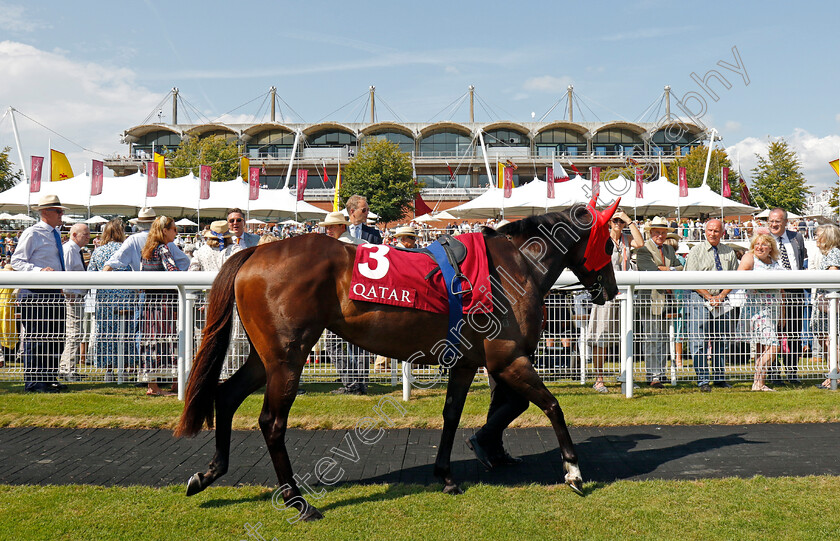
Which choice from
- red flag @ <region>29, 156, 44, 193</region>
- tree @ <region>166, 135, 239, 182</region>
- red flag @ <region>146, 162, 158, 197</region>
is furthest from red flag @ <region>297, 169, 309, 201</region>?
tree @ <region>166, 135, 239, 182</region>

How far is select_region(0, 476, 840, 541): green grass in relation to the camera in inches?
128

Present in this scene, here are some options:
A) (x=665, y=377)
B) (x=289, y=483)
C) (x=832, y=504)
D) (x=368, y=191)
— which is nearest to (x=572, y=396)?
(x=665, y=377)

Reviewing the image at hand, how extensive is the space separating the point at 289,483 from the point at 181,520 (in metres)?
0.59

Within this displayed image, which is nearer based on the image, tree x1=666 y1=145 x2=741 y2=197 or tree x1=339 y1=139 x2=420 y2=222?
tree x1=666 y1=145 x2=741 y2=197

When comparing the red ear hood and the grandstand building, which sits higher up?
the grandstand building

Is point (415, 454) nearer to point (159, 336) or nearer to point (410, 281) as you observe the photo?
point (410, 281)

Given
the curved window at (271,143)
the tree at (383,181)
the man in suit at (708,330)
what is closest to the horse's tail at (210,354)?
the man in suit at (708,330)

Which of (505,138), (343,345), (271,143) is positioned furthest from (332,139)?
(343,345)

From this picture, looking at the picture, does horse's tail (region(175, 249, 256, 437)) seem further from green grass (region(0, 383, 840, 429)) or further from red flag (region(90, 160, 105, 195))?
red flag (region(90, 160, 105, 195))

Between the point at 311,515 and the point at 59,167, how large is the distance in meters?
28.4

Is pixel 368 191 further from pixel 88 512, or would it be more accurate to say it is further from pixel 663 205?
pixel 88 512

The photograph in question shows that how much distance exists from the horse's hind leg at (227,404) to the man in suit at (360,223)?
272 centimetres

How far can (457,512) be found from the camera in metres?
3.58

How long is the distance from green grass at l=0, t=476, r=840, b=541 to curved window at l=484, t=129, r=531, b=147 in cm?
6287
